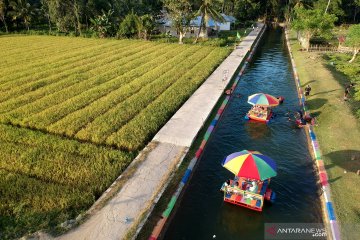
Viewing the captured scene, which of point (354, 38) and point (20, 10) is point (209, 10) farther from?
point (20, 10)

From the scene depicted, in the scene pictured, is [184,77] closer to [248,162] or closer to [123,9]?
[248,162]

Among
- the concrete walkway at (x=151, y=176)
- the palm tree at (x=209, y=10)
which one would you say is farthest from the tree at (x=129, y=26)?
the concrete walkway at (x=151, y=176)

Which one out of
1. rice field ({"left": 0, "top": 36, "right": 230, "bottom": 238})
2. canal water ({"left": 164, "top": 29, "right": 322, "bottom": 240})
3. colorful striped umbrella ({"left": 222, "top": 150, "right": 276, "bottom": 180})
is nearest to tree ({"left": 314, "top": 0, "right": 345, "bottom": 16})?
rice field ({"left": 0, "top": 36, "right": 230, "bottom": 238})

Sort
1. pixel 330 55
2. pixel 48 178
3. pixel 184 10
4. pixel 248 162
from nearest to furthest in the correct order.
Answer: pixel 248 162 → pixel 48 178 → pixel 330 55 → pixel 184 10

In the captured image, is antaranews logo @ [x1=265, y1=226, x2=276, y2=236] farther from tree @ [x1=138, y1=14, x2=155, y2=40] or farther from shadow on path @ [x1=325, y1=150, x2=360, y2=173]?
tree @ [x1=138, y1=14, x2=155, y2=40]

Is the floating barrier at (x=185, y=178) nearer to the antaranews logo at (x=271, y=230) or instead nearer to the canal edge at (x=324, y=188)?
the antaranews logo at (x=271, y=230)

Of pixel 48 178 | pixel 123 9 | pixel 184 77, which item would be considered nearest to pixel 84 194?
pixel 48 178

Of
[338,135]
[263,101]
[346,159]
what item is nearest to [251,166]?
[346,159]
